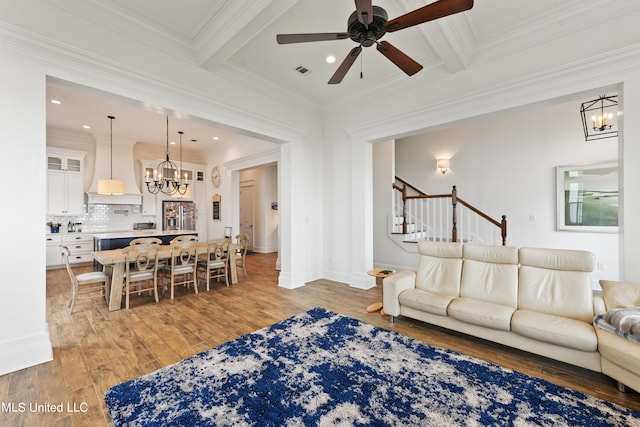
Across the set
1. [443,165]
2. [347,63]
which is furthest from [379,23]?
[443,165]

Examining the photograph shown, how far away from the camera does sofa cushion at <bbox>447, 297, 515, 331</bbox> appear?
8.40ft

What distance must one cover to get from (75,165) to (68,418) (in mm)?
7057

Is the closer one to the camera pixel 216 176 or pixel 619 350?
pixel 619 350

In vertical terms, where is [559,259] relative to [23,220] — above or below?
below

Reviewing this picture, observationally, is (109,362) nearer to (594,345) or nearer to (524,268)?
(594,345)

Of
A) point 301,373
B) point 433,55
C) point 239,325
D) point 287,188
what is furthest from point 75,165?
point 433,55

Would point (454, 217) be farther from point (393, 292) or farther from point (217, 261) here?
point (217, 261)

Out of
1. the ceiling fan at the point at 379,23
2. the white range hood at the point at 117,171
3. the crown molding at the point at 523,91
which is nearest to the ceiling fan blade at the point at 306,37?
the ceiling fan at the point at 379,23

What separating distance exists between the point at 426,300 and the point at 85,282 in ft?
15.0

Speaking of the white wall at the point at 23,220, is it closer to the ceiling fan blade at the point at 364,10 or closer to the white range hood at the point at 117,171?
the ceiling fan blade at the point at 364,10

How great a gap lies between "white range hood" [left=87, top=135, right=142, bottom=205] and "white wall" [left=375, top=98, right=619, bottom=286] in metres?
6.91

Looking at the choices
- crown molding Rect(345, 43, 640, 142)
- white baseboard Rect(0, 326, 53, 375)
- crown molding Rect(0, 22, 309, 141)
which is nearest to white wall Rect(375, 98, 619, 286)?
crown molding Rect(345, 43, 640, 142)

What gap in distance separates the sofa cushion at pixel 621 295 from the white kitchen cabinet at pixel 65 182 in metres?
9.63

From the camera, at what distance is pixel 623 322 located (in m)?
2.01
